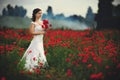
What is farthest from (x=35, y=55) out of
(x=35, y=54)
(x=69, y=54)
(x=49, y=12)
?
(x=49, y=12)

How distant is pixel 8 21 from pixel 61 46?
3.33ft

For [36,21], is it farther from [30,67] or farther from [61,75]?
[61,75]

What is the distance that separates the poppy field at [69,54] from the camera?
361cm

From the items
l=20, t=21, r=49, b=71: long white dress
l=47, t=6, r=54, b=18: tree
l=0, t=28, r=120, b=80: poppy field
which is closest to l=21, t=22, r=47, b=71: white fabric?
l=20, t=21, r=49, b=71: long white dress

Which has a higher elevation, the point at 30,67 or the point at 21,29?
the point at 21,29

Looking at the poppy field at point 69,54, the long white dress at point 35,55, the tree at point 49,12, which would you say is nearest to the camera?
the poppy field at point 69,54

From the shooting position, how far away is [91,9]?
4.89 m

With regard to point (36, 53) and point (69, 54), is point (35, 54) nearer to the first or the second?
point (36, 53)

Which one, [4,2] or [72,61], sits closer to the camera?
[72,61]

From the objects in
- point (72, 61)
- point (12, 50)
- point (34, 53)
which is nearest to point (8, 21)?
point (12, 50)

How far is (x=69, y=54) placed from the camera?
4227 millimetres

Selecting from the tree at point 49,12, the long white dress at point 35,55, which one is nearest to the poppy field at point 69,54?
the long white dress at point 35,55

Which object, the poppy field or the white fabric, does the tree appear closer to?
the poppy field

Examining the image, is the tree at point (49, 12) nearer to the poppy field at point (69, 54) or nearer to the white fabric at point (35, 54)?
the poppy field at point (69, 54)
